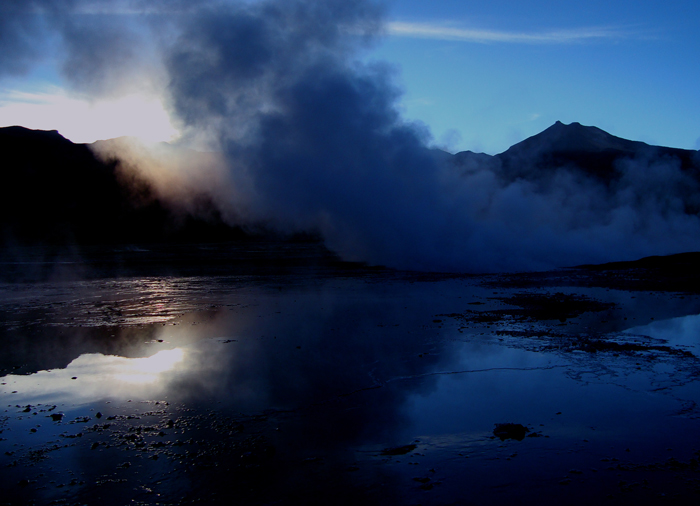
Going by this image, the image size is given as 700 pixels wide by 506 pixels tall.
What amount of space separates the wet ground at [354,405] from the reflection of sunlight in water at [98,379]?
43 millimetres

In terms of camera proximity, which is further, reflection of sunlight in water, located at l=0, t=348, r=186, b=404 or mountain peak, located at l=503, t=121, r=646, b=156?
mountain peak, located at l=503, t=121, r=646, b=156

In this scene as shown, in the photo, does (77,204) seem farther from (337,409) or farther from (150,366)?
(337,409)

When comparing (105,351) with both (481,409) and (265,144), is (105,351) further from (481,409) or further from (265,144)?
(265,144)

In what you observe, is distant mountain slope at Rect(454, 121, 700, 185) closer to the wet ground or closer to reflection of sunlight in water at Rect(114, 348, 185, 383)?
the wet ground

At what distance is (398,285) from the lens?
60.0ft

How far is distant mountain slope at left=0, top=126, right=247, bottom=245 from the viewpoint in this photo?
61.9 meters

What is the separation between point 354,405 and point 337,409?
24cm

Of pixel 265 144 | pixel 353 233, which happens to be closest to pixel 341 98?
pixel 265 144

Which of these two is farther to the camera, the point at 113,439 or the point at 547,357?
the point at 547,357

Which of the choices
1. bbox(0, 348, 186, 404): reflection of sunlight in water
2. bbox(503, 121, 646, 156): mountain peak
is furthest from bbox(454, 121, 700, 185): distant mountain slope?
bbox(0, 348, 186, 404): reflection of sunlight in water

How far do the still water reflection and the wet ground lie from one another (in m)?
0.03

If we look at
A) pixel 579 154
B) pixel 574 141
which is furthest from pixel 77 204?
pixel 574 141

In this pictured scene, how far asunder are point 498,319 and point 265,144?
15294 mm

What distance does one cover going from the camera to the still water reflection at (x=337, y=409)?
4.72 metres
